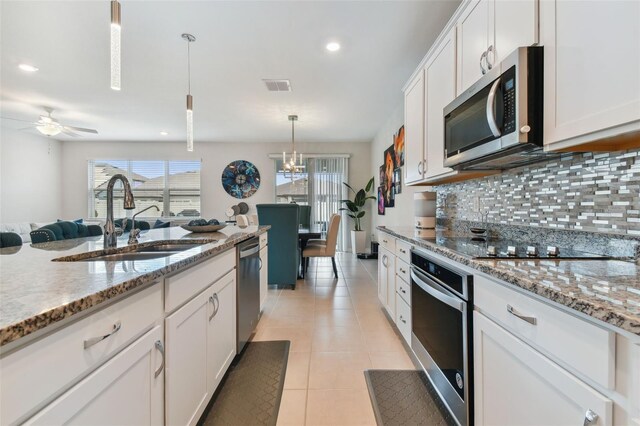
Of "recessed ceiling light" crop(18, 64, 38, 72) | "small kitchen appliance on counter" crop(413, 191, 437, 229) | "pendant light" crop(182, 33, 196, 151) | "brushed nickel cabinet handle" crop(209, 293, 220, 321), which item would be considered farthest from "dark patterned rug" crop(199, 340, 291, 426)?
"recessed ceiling light" crop(18, 64, 38, 72)

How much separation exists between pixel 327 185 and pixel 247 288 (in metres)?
5.01

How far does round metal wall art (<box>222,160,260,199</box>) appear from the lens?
691 cm

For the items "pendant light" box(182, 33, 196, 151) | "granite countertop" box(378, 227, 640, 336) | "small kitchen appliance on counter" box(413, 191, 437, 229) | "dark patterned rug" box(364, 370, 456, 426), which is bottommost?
"dark patterned rug" box(364, 370, 456, 426)

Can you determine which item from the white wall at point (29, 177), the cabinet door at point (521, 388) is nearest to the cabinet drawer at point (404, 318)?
the cabinet door at point (521, 388)

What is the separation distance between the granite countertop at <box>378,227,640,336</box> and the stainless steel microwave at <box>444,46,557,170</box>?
21.1 inches

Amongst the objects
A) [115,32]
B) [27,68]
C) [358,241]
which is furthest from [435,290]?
[27,68]

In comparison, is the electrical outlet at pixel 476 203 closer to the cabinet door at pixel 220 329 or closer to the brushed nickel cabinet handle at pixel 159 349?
the cabinet door at pixel 220 329

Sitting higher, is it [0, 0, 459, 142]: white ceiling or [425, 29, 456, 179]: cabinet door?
[0, 0, 459, 142]: white ceiling

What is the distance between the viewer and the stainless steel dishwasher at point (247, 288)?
196cm

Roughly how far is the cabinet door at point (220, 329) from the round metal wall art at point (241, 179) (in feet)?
17.3

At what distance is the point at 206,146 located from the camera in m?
6.92

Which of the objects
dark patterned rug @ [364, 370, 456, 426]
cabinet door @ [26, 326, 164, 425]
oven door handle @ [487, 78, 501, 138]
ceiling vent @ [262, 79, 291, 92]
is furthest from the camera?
ceiling vent @ [262, 79, 291, 92]

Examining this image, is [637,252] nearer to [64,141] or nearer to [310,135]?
[310,135]

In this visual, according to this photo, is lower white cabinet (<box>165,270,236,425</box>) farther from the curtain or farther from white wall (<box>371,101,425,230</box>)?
the curtain
